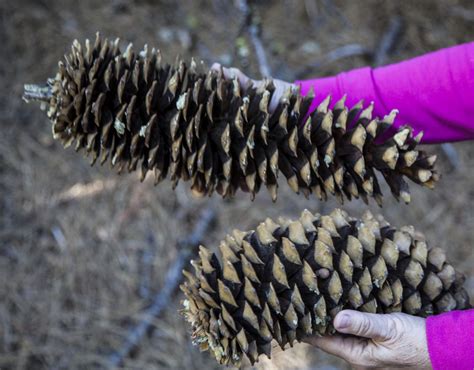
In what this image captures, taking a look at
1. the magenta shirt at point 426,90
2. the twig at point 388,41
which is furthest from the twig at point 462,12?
the magenta shirt at point 426,90

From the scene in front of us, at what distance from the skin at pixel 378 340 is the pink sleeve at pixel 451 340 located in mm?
20

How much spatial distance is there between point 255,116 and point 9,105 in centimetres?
215

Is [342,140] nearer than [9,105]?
Yes

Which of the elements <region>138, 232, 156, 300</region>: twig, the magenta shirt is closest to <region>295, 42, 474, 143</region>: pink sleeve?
the magenta shirt

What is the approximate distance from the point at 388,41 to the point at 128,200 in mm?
1663

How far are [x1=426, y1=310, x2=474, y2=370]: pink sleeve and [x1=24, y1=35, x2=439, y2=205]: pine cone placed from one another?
303mm

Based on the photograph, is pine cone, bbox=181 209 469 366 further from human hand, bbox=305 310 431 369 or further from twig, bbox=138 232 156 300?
twig, bbox=138 232 156 300

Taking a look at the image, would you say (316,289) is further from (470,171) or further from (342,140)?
(470,171)

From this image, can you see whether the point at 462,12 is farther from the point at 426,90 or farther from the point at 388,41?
the point at 426,90

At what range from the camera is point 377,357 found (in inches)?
50.1

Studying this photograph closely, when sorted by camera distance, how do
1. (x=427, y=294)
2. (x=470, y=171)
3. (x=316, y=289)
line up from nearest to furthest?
(x=316, y=289) → (x=427, y=294) → (x=470, y=171)

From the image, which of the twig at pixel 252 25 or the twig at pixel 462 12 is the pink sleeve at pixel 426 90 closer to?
the twig at pixel 252 25

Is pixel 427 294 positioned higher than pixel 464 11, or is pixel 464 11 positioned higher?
Answer: pixel 464 11

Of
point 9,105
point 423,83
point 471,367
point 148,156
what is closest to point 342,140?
point 423,83
